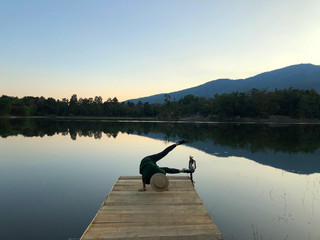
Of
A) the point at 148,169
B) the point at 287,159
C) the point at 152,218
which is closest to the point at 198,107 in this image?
the point at 287,159

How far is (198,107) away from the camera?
428 feet

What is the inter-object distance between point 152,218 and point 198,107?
418 ft

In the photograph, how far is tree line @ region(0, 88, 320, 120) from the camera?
317ft

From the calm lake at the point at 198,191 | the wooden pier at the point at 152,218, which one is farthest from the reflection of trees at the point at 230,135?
the wooden pier at the point at 152,218

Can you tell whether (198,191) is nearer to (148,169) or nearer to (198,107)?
(148,169)

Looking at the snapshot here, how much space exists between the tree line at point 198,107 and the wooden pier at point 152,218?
102 meters

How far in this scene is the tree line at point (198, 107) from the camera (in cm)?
9662

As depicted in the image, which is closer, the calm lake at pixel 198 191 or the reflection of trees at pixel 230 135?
the calm lake at pixel 198 191

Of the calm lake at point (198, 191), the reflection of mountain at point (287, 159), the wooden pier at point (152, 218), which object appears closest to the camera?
the wooden pier at point (152, 218)

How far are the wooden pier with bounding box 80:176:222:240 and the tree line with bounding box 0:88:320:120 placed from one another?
4023 inches

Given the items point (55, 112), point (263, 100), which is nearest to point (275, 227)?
point (263, 100)

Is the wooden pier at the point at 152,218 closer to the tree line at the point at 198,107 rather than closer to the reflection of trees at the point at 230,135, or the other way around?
the reflection of trees at the point at 230,135

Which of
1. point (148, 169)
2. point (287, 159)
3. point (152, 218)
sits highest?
point (148, 169)

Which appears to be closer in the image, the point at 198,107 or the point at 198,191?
the point at 198,191
